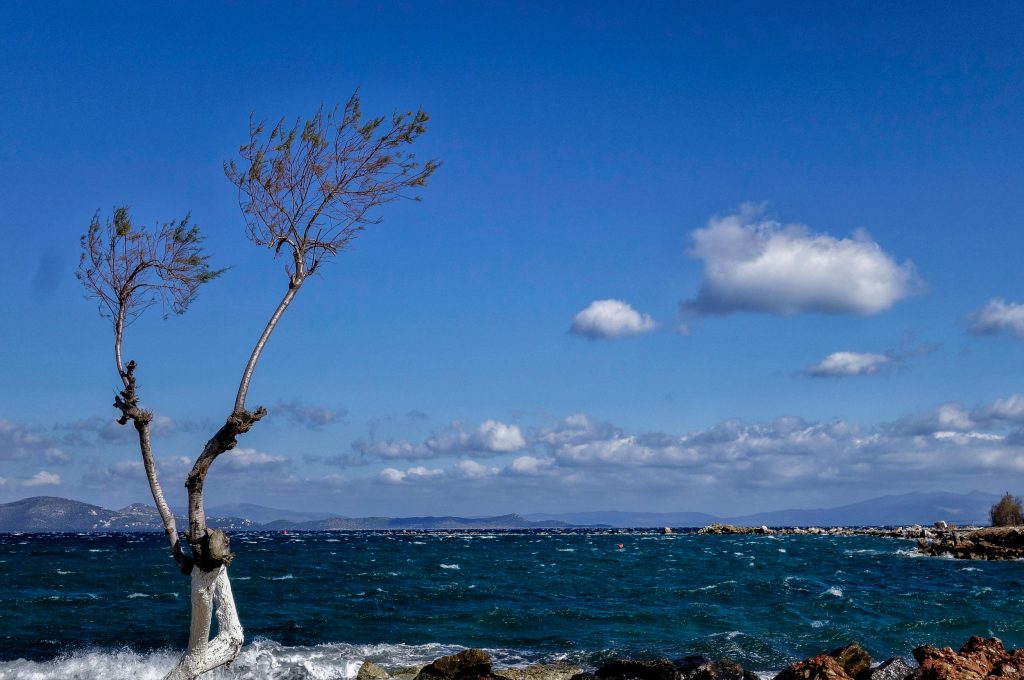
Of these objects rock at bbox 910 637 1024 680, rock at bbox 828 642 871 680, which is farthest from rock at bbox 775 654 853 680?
rock at bbox 828 642 871 680

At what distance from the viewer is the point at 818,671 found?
51.5 ft

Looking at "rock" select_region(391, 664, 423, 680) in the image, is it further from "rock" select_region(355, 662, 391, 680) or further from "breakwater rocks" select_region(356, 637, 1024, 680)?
"rock" select_region(355, 662, 391, 680)

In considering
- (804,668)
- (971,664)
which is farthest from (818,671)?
(971,664)

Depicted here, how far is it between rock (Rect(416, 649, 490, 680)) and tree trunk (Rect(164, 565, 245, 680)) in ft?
24.3

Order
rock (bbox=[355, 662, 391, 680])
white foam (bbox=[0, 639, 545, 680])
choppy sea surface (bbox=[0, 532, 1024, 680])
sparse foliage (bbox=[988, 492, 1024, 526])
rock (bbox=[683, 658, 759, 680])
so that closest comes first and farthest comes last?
1. rock (bbox=[683, 658, 759, 680])
2. rock (bbox=[355, 662, 391, 680])
3. white foam (bbox=[0, 639, 545, 680])
4. choppy sea surface (bbox=[0, 532, 1024, 680])
5. sparse foliage (bbox=[988, 492, 1024, 526])

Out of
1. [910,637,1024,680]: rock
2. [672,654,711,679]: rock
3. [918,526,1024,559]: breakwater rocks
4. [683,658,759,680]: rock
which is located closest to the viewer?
[910,637,1024,680]: rock

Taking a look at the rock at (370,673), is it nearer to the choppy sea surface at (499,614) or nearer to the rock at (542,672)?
the choppy sea surface at (499,614)

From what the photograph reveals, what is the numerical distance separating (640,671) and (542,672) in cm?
418

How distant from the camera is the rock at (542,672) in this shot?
21.5 meters

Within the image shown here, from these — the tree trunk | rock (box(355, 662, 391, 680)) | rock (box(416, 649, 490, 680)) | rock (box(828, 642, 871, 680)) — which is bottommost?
rock (box(355, 662, 391, 680))

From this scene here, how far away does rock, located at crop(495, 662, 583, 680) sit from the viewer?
21.5m

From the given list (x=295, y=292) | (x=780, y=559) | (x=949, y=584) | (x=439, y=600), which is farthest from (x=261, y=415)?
(x=780, y=559)

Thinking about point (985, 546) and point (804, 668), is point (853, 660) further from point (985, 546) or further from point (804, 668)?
point (985, 546)

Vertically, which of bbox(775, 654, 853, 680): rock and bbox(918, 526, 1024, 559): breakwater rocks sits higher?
bbox(775, 654, 853, 680): rock
